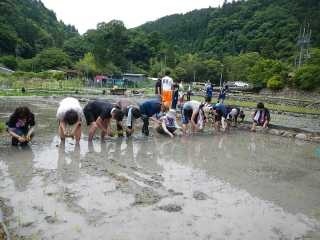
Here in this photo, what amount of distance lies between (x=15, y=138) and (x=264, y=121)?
9122 millimetres

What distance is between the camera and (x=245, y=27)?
345 ft

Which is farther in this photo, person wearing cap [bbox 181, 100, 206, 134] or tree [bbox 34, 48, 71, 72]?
Answer: tree [bbox 34, 48, 71, 72]

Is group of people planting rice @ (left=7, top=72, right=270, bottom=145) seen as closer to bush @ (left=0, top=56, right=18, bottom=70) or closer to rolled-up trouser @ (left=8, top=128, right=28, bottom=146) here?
rolled-up trouser @ (left=8, top=128, right=28, bottom=146)

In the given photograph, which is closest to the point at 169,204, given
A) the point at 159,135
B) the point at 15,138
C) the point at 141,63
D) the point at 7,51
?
the point at 15,138

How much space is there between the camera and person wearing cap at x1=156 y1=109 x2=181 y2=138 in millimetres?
11633

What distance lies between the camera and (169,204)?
5.36 metres

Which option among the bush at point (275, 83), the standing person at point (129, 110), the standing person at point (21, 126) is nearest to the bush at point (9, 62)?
the bush at point (275, 83)

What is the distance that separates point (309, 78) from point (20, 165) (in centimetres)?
3345

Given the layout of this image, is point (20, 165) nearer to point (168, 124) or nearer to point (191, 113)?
point (168, 124)

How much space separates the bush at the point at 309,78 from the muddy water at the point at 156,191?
27.9m

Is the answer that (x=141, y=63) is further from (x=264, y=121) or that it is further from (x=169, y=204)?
(x=169, y=204)

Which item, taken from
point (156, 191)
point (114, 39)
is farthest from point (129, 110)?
point (114, 39)

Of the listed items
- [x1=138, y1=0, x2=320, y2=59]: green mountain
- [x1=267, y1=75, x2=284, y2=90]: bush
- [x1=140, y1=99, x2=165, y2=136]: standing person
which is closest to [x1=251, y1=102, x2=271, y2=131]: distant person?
[x1=140, y1=99, x2=165, y2=136]: standing person

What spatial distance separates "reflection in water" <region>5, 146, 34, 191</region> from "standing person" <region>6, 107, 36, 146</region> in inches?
9.5
